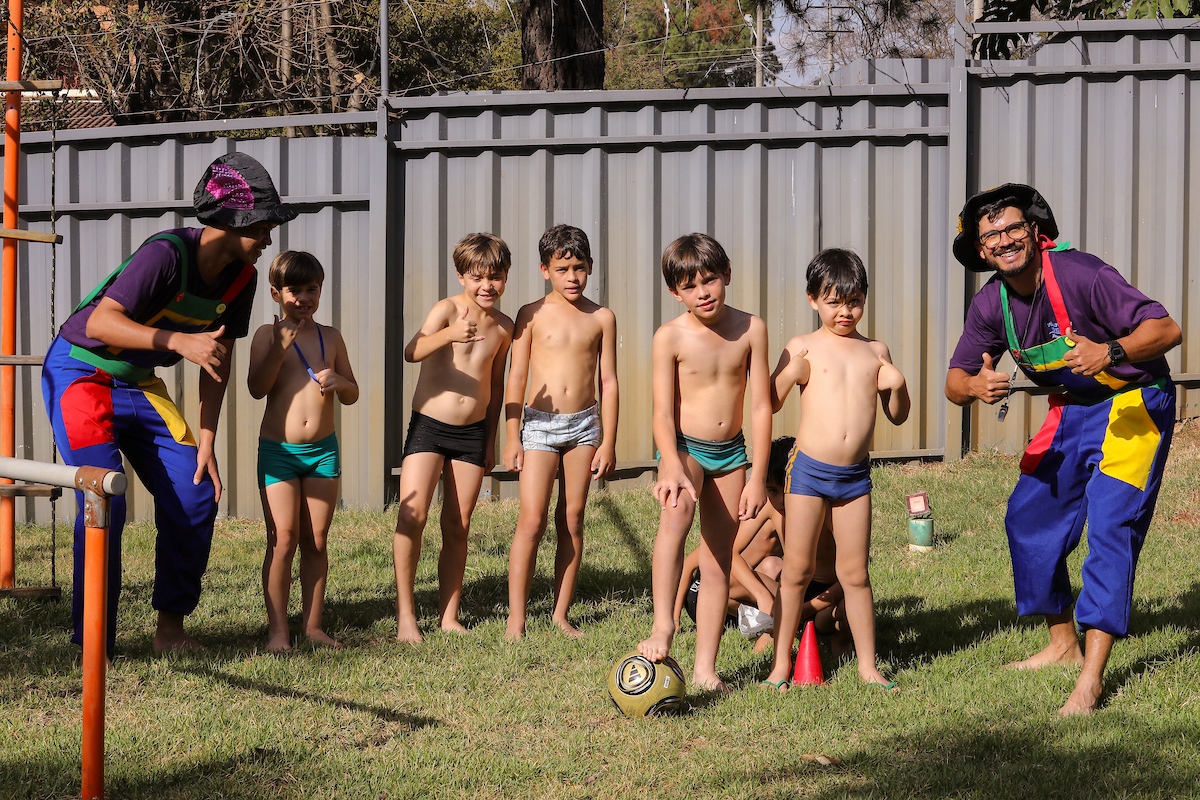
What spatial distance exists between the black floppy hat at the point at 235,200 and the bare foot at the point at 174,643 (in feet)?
5.82

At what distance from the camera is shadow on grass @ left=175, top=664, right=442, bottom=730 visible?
424cm

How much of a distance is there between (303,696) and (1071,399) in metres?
3.20

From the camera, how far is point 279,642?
5.15 metres

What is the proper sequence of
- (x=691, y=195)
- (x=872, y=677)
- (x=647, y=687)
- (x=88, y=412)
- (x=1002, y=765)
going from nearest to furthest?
(x=1002, y=765) → (x=647, y=687) → (x=872, y=677) → (x=88, y=412) → (x=691, y=195)

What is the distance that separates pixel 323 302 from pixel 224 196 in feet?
11.3

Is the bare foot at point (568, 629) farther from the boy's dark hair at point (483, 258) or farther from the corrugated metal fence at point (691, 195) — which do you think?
the corrugated metal fence at point (691, 195)

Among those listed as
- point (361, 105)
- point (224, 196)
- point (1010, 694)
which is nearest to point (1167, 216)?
point (1010, 694)

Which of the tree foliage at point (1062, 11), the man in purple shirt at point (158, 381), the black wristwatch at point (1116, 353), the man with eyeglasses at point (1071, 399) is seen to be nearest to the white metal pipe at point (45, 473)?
the man in purple shirt at point (158, 381)

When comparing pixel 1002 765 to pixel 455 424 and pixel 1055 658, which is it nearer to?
pixel 1055 658

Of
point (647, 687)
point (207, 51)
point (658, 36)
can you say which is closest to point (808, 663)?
point (647, 687)

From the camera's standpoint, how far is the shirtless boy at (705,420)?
4543 mm

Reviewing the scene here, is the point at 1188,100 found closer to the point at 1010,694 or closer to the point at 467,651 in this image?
the point at 1010,694

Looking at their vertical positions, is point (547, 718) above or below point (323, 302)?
below

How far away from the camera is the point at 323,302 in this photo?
8125mm
